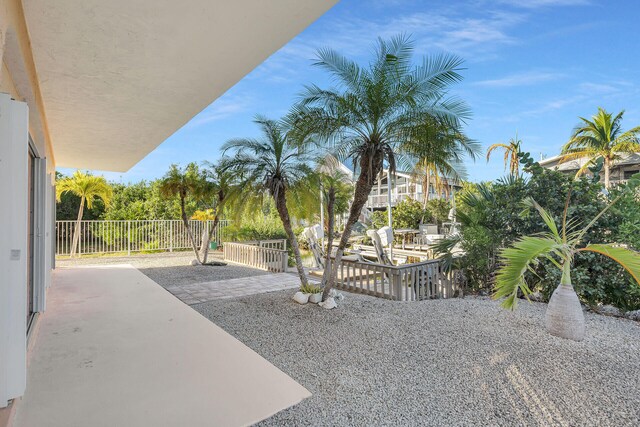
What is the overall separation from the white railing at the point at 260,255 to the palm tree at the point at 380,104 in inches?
192

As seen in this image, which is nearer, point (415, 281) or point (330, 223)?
point (330, 223)

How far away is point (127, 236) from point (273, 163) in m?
10.2

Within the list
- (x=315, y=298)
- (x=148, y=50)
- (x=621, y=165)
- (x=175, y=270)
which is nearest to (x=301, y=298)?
(x=315, y=298)

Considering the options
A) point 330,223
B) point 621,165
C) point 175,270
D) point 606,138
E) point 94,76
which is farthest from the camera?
point 621,165

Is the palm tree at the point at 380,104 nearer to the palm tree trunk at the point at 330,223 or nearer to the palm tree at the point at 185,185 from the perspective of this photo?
the palm tree trunk at the point at 330,223

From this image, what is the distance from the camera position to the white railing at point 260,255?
9992 mm

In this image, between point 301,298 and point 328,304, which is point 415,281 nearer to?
point 328,304

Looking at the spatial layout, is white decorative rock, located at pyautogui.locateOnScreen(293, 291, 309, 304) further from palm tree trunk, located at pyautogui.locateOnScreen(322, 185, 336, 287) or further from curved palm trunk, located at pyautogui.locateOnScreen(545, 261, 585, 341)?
curved palm trunk, located at pyautogui.locateOnScreen(545, 261, 585, 341)

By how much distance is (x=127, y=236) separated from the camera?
14062 mm

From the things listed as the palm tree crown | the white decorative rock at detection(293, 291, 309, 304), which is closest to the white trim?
the white decorative rock at detection(293, 291, 309, 304)

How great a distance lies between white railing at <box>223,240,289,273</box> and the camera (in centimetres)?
999

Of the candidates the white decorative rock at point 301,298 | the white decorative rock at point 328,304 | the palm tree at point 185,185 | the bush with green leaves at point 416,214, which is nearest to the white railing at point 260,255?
the palm tree at point 185,185

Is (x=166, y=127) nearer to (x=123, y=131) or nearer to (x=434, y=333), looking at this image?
(x=123, y=131)

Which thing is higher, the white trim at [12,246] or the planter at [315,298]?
the white trim at [12,246]
